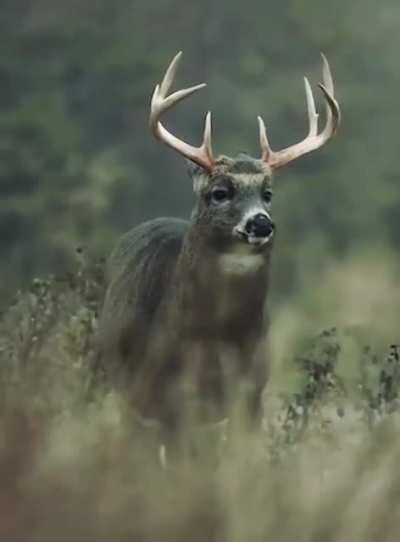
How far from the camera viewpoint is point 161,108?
4.44 meters

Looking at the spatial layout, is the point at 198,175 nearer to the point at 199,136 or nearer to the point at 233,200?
the point at 233,200

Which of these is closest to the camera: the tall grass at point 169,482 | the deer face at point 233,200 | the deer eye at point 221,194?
A: the tall grass at point 169,482

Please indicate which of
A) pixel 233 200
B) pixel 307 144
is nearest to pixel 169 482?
pixel 233 200

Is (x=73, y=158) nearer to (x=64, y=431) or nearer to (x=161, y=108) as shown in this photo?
(x=161, y=108)

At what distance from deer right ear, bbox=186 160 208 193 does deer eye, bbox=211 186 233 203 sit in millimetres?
68

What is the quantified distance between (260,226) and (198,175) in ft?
1.37

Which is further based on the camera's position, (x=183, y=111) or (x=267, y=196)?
(x=183, y=111)

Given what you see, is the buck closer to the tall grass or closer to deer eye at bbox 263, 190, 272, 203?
deer eye at bbox 263, 190, 272, 203

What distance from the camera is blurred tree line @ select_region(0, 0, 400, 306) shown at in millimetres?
7363

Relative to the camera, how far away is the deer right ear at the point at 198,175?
4.52 m

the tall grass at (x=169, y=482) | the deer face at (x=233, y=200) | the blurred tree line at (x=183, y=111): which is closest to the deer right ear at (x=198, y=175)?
the deer face at (x=233, y=200)

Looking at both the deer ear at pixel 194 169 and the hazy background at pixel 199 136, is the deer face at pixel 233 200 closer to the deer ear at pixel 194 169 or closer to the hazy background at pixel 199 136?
the deer ear at pixel 194 169

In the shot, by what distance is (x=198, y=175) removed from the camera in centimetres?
455

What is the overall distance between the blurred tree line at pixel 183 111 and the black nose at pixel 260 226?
283 cm
